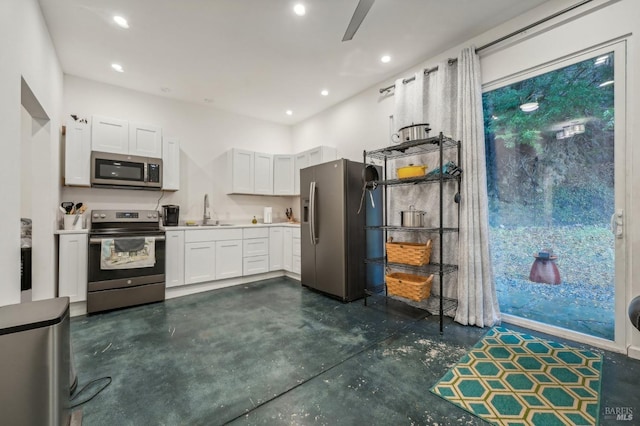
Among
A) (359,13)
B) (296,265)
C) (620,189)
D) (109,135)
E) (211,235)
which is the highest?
(359,13)

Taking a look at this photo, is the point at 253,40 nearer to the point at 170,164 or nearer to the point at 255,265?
the point at 170,164

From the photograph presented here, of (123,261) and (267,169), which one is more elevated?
(267,169)

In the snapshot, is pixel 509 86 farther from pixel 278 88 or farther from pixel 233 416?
pixel 233 416

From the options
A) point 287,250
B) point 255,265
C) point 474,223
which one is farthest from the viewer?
point 287,250

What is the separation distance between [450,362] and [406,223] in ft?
4.59

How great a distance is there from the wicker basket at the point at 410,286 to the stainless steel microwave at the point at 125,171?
3.42 meters

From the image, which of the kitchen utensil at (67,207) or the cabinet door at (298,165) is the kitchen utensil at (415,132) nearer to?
the cabinet door at (298,165)

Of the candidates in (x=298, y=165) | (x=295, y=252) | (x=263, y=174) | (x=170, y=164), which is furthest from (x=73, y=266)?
(x=298, y=165)

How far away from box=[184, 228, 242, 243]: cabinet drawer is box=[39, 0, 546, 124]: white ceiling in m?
2.11

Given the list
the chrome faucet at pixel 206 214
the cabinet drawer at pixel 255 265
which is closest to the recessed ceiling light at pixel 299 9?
the chrome faucet at pixel 206 214

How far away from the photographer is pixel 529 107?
8.64 feet

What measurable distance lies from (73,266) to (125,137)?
173 centimetres

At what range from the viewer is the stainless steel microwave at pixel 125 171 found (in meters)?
3.40

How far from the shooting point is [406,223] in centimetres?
299
